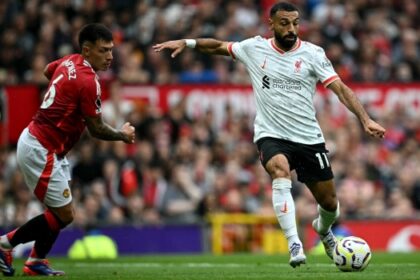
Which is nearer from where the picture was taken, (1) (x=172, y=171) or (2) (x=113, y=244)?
(2) (x=113, y=244)

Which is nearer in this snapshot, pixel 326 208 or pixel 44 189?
pixel 44 189

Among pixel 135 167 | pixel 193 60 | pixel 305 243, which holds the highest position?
pixel 193 60

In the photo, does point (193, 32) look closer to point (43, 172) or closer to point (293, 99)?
point (293, 99)

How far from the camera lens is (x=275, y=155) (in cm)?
1224

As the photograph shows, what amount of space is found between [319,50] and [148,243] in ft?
27.1

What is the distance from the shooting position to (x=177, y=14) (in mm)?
25203

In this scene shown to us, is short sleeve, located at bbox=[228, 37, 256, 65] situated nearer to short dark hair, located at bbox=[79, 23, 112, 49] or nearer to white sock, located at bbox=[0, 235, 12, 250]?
short dark hair, located at bbox=[79, 23, 112, 49]

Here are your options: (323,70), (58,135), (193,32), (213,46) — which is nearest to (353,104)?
(323,70)

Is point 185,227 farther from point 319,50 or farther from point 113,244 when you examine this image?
point 319,50

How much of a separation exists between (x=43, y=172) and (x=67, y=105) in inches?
29.8

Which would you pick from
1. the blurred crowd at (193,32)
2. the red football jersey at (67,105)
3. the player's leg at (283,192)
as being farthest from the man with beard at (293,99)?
the blurred crowd at (193,32)

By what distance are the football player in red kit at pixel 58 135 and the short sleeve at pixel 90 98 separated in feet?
0.12

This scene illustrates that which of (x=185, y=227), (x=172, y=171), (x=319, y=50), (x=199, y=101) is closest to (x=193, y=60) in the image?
(x=199, y=101)

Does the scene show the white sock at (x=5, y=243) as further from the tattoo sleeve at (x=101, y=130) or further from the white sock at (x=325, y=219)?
the white sock at (x=325, y=219)
